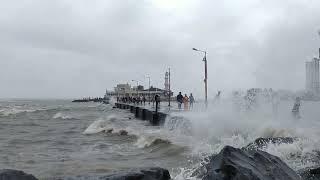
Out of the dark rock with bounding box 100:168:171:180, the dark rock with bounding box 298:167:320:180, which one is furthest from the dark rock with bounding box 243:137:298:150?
the dark rock with bounding box 100:168:171:180

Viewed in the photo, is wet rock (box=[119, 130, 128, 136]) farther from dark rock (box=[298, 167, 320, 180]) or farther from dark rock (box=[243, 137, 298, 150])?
dark rock (box=[298, 167, 320, 180])

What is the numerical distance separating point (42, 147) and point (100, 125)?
1413 cm

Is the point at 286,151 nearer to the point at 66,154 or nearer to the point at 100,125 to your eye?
the point at 66,154

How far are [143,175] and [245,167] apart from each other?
75.9 inches

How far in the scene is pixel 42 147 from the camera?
2259 cm

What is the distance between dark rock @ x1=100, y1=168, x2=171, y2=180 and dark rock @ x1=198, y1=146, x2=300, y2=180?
888 mm

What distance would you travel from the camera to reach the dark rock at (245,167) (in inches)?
358

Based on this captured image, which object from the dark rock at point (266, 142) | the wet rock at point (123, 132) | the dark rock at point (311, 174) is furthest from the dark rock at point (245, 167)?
the wet rock at point (123, 132)

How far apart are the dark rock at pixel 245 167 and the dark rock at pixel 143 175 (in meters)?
0.89

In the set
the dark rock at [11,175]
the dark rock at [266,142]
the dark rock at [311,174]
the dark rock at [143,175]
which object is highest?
the dark rock at [11,175]

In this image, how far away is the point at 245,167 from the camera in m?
9.20

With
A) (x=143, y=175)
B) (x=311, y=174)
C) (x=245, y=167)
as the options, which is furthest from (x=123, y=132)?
(x=245, y=167)

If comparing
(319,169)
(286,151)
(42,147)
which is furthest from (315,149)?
(42,147)

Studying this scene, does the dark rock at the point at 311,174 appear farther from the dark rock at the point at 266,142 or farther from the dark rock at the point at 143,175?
the dark rock at the point at 266,142
